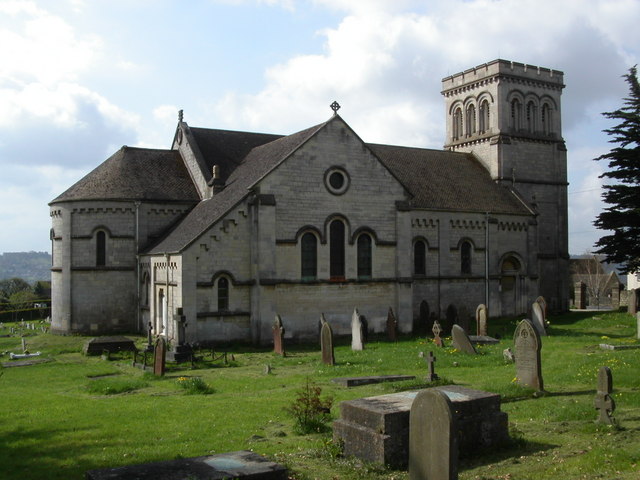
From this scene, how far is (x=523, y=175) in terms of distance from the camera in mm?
44375

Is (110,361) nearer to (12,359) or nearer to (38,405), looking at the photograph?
(12,359)

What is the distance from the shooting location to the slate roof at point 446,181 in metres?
38.7

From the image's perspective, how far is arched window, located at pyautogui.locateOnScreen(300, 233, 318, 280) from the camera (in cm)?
3081

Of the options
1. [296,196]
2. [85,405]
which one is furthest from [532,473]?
[296,196]

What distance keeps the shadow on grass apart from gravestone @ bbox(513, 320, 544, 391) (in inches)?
386

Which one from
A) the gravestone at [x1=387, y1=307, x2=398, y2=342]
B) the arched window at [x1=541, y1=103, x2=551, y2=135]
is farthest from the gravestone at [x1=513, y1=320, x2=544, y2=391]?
the arched window at [x1=541, y1=103, x2=551, y2=135]

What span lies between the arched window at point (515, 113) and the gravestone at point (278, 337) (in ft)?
82.3

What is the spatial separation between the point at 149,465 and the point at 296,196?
71.4 ft

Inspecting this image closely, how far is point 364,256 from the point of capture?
32438mm

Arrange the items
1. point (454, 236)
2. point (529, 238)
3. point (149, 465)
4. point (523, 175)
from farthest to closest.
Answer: point (523, 175), point (529, 238), point (454, 236), point (149, 465)

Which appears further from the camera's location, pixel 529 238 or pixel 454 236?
A: pixel 529 238

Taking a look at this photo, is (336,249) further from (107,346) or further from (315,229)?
(107,346)

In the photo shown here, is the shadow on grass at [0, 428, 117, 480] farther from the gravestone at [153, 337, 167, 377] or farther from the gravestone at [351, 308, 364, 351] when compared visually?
the gravestone at [351, 308, 364, 351]

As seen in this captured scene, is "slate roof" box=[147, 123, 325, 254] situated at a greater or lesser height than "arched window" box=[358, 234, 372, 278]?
greater
